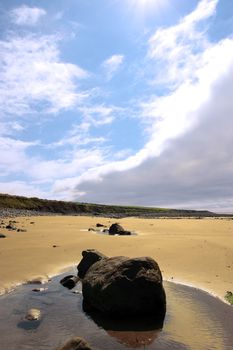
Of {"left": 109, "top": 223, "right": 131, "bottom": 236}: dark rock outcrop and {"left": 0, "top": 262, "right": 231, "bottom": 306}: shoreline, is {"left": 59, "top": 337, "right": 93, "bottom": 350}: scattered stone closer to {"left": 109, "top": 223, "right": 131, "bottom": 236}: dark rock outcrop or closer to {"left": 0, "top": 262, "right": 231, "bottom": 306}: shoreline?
{"left": 0, "top": 262, "right": 231, "bottom": 306}: shoreline

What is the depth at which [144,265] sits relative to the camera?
34.2ft

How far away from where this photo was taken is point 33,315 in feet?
31.6

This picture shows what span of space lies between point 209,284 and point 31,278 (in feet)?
19.4

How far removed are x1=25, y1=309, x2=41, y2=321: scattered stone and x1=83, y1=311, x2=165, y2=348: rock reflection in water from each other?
1222 mm

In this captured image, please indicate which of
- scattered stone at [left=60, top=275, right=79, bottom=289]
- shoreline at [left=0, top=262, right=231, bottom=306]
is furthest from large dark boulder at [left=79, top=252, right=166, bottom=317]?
scattered stone at [left=60, top=275, right=79, bottom=289]

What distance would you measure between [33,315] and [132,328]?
237 cm

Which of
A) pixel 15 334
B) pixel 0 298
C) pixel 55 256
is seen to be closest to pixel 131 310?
pixel 15 334

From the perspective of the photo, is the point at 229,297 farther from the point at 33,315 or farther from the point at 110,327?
the point at 33,315

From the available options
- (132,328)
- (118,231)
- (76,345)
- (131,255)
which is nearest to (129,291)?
(132,328)

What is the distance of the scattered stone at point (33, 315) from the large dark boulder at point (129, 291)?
1.30 m

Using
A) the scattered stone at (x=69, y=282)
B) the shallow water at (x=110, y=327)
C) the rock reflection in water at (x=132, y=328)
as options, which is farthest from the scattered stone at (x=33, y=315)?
the scattered stone at (x=69, y=282)

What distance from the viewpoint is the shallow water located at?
324 inches

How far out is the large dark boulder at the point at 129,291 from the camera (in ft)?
32.6

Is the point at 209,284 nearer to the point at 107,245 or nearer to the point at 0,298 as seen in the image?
the point at 0,298
